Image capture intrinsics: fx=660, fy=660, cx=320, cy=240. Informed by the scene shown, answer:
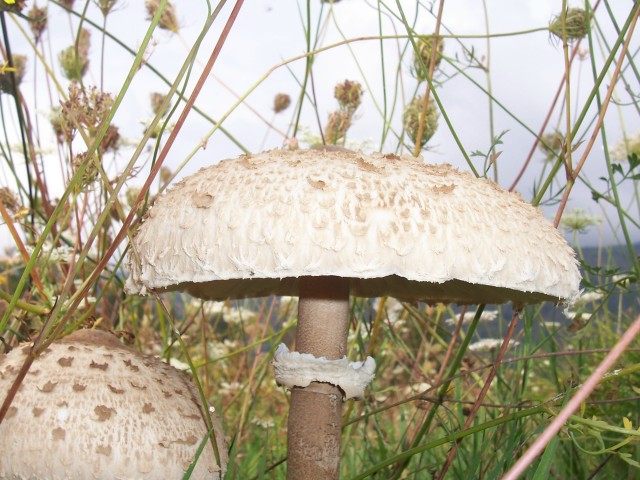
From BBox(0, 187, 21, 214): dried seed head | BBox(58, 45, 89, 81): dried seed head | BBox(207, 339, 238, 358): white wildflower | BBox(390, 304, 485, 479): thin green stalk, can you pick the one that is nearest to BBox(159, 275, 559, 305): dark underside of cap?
BBox(390, 304, 485, 479): thin green stalk

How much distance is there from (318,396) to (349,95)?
5.04 ft

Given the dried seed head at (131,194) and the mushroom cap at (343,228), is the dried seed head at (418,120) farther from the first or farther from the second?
the dried seed head at (131,194)

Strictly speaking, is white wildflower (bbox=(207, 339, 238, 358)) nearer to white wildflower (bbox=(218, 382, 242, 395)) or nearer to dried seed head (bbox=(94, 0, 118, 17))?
white wildflower (bbox=(218, 382, 242, 395))

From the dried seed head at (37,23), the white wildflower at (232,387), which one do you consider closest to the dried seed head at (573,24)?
the dried seed head at (37,23)

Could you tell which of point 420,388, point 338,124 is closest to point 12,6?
point 338,124

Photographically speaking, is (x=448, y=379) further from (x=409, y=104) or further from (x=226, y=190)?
→ (x=409, y=104)

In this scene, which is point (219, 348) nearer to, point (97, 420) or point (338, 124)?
point (338, 124)

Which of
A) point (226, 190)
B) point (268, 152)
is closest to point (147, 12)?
point (268, 152)

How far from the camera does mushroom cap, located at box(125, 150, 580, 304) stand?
1.44 meters

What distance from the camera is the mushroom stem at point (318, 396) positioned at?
6.13 ft

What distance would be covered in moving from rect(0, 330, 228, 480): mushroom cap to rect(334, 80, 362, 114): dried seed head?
154cm

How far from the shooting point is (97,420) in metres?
1.74

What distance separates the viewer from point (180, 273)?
1538mm

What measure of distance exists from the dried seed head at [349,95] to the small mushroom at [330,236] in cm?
121
